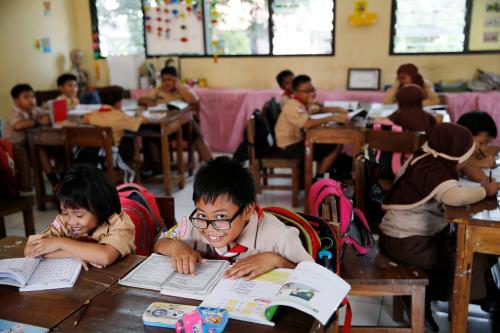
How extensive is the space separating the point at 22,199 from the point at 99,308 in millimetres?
2074

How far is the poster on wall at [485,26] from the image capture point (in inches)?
208

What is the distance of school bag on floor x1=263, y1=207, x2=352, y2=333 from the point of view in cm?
152

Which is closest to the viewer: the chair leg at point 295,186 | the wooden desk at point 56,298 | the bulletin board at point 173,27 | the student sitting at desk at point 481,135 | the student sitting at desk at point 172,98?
the wooden desk at point 56,298

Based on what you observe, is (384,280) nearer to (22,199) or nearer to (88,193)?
(88,193)

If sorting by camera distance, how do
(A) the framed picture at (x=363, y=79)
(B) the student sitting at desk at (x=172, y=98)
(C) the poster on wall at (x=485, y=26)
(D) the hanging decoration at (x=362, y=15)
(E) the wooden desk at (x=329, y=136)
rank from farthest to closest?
1. (A) the framed picture at (x=363, y=79)
2. (D) the hanging decoration at (x=362, y=15)
3. (C) the poster on wall at (x=485, y=26)
4. (B) the student sitting at desk at (x=172, y=98)
5. (E) the wooden desk at (x=329, y=136)

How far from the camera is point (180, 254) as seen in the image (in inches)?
56.4

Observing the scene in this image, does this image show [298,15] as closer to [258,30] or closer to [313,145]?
[258,30]

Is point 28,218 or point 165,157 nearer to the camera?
point 28,218

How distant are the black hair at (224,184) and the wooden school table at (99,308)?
0.31 m

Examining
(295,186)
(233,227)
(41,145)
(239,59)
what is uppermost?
(239,59)

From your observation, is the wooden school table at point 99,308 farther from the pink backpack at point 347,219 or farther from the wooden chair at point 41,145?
the wooden chair at point 41,145

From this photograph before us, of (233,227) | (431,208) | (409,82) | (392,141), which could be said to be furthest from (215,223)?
(409,82)

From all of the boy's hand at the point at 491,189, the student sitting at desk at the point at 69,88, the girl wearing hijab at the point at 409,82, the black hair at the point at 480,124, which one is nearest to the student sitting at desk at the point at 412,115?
the black hair at the point at 480,124

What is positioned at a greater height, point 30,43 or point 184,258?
point 30,43
